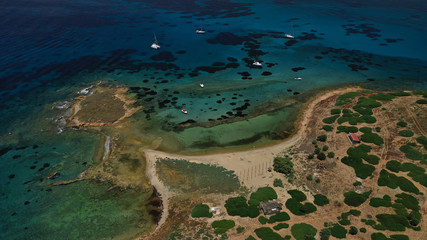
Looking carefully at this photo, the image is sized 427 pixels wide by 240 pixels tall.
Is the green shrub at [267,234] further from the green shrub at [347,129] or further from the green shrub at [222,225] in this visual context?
the green shrub at [347,129]

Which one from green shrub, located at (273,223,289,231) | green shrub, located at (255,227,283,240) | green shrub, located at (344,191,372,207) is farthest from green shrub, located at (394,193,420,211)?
green shrub, located at (255,227,283,240)

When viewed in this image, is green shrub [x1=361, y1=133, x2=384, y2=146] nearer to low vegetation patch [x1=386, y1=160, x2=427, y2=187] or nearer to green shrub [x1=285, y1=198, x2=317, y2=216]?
low vegetation patch [x1=386, y1=160, x2=427, y2=187]

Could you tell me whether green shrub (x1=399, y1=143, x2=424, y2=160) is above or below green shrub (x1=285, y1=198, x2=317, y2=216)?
above

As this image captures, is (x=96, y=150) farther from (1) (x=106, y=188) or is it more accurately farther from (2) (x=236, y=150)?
(2) (x=236, y=150)

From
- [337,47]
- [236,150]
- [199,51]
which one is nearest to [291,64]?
[337,47]

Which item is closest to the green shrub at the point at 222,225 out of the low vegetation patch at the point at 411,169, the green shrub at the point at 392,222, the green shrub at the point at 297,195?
the green shrub at the point at 297,195

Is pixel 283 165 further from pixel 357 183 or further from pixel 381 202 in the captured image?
pixel 381 202
